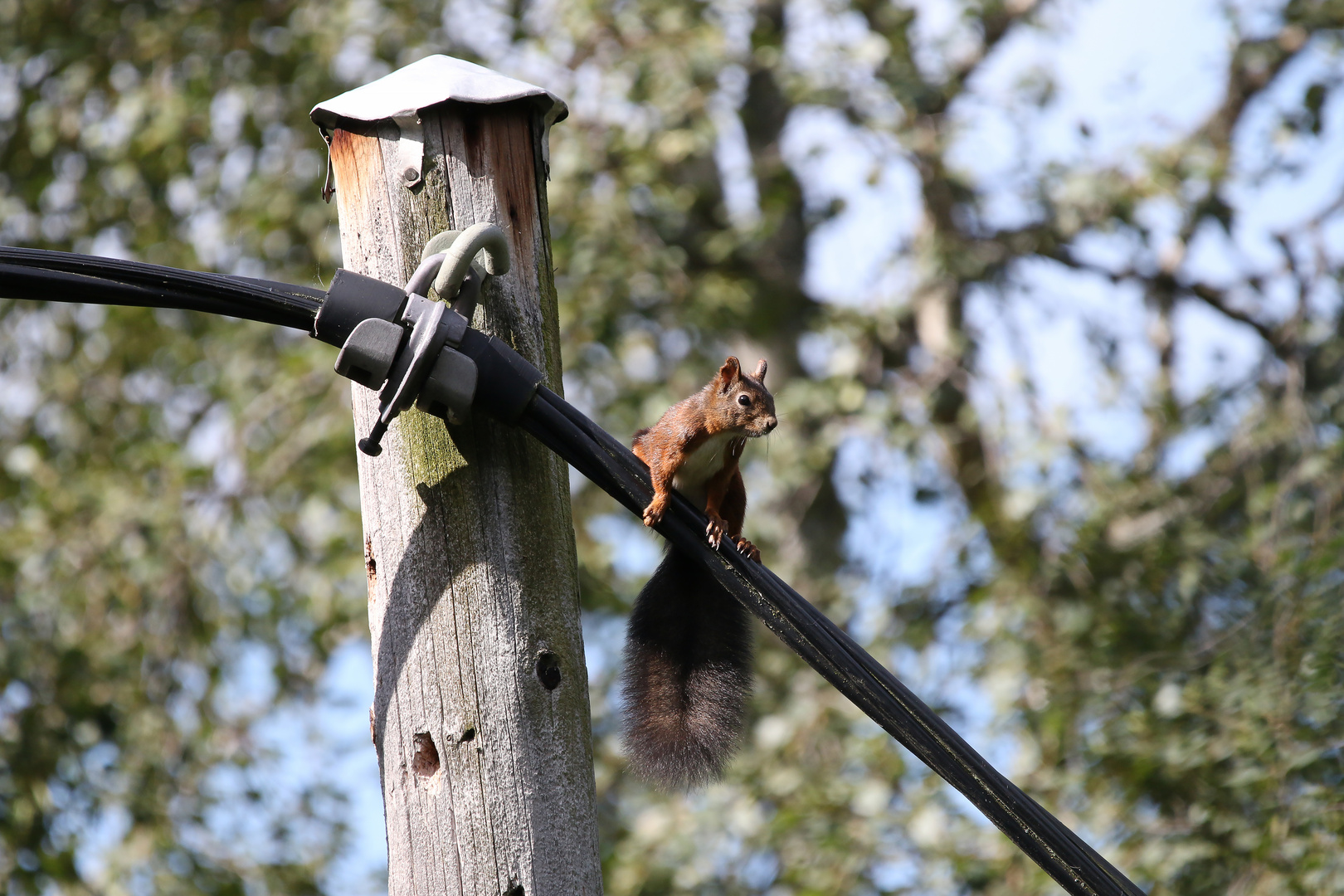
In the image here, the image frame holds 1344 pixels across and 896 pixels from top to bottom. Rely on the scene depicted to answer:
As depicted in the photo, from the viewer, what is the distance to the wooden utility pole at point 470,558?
146cm

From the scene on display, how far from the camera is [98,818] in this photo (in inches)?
171

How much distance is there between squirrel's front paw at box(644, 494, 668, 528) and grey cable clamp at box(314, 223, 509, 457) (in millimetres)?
271

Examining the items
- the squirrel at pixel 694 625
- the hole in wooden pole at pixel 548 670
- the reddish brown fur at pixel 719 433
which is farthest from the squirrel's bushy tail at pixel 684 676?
the hole in wooden pole at pixel 548 670

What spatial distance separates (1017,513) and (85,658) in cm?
320

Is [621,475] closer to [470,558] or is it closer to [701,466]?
[470,558]

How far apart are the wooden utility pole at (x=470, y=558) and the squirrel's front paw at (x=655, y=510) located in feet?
0.35

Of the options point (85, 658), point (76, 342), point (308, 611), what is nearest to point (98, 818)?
point (85, 658)

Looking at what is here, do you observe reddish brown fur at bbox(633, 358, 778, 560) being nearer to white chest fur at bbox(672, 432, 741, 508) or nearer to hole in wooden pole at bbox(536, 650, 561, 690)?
white chest fur at bbox(672, 432, 741, 508)

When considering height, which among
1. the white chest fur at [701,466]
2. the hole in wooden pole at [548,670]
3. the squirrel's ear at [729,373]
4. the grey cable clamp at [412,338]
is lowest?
the hole in wooden pole at [548,670]

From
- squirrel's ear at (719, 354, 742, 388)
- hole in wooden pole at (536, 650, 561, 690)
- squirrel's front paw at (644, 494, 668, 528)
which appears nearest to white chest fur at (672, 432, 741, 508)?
squirrel's ear at (719, 354, 742, 388)

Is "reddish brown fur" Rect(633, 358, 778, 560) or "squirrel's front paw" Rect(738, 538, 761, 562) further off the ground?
"reddish brown fur" Rect(633, 358, 778, 560)

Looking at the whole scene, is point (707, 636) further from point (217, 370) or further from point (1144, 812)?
point (217, 370)

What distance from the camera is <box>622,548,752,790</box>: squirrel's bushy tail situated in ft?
5.60

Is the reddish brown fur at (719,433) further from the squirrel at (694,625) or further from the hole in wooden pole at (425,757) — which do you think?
the hole in wooden pole at (425,757)
